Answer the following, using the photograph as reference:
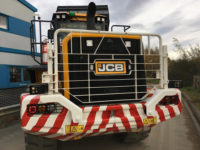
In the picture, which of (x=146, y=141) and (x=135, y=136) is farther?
(x=146, y=141)

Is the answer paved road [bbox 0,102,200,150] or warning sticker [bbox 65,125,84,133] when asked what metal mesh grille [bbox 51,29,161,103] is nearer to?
warning sticker [bbox 65,125,84,133]

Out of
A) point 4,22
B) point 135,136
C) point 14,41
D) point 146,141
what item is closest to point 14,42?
point 14,41

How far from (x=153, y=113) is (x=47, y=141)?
5.49 ft

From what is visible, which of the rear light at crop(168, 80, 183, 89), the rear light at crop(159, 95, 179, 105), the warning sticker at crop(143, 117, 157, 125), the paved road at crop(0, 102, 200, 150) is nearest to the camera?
the warning sticker at crop(143, 117, 157, 125)

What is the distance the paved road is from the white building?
6.52 ft

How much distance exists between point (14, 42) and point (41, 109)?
4550 millimetres

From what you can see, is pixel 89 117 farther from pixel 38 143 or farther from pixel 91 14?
pixel 91 14

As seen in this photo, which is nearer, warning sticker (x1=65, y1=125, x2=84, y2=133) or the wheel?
warning sticker (x1=65, y1=125, x2=84, y2=133)

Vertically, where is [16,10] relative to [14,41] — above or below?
above

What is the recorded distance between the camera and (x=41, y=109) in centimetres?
228

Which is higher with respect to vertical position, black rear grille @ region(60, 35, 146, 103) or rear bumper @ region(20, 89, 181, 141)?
black rear grille @ region(60, 35, 146, 103)

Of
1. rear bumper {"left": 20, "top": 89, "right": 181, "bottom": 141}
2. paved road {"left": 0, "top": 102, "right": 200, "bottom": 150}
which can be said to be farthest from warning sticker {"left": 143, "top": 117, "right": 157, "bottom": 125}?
paved road {"left": 0, "top": 102, "right": 200, "bottom": 150}

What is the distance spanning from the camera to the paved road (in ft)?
10.8

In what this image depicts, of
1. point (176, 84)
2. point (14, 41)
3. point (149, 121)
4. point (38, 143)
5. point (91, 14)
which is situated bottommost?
point (38, 143)
